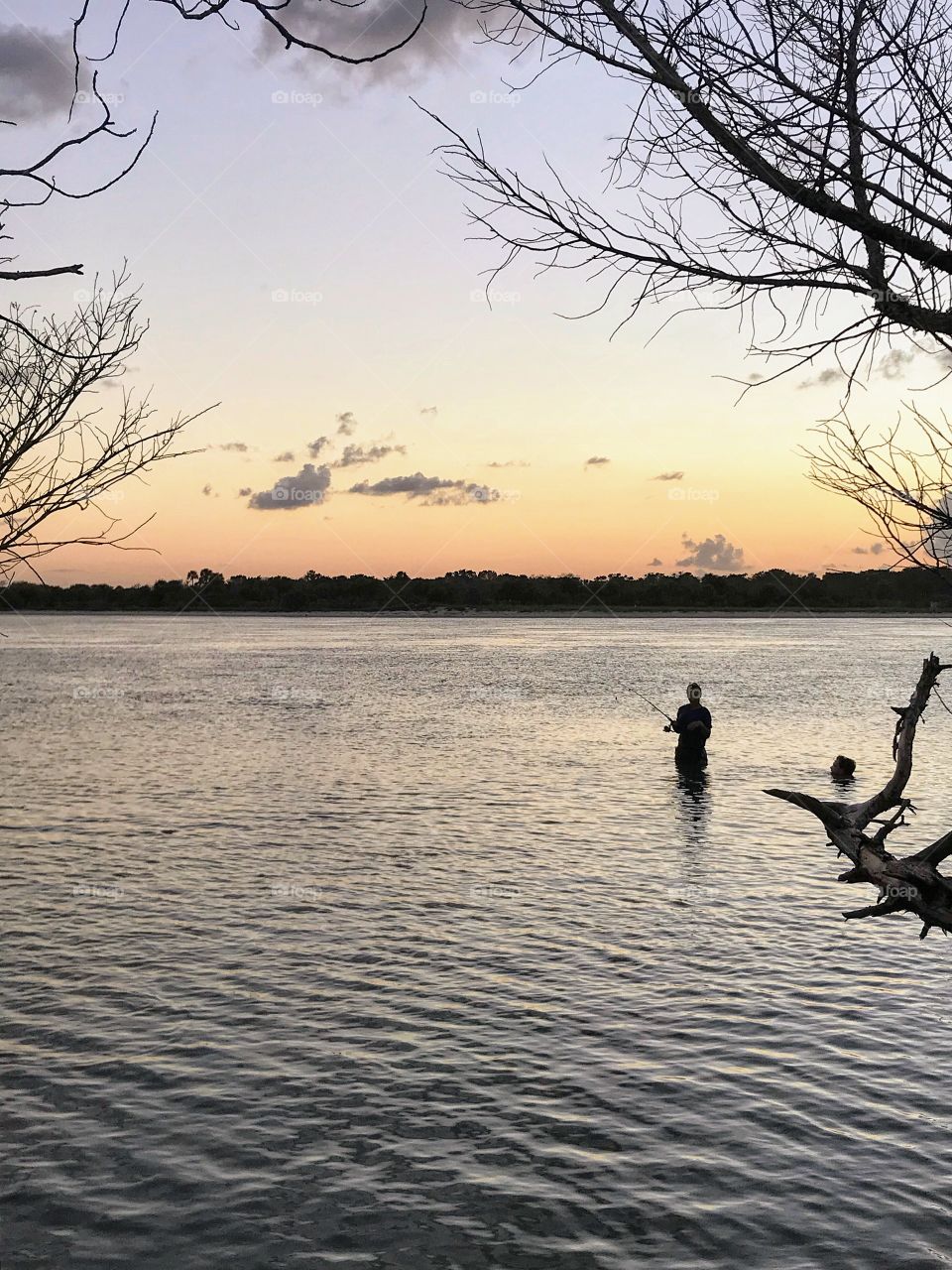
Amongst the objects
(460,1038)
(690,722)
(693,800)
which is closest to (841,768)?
(693,800)

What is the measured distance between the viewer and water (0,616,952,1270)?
8.57m

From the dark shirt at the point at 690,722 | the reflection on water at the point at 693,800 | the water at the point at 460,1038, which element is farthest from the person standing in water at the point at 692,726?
the water at the point at 460,1038

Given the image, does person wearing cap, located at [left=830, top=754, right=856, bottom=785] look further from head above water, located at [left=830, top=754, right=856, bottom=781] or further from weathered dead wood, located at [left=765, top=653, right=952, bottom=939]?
weathered dead wood, located at [left=765, top=653, right=952, bottom=939]

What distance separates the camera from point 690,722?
96.9 ft

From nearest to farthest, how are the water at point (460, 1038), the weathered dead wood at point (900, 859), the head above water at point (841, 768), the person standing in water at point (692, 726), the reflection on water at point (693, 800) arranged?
the weathered dead wood at point (900, 859) < the water at point (460, 1038) < the reflection on water at point (693, 800) < the head above water at point (841, 768) < the person standing in water at point (692, 726)

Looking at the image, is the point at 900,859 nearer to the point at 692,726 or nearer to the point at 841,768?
the point at 692,726

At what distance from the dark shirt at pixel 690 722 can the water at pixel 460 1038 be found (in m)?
1.45

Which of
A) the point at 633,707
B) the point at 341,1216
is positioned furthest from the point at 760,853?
the point at 633,707

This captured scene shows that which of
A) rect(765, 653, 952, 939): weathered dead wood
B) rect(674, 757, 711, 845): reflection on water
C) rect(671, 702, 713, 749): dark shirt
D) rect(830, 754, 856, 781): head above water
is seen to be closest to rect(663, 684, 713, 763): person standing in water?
rect(671, 702, 713, 749): dark shirt

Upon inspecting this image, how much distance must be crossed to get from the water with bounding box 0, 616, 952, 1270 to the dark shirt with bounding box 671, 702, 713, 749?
1452 millimetres

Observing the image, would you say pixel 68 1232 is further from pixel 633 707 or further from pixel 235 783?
pixel 633 707

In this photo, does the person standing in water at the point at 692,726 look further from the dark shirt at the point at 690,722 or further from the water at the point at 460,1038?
the water at the point at 460,1038

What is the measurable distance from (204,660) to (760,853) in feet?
352

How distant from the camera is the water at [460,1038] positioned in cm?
857
